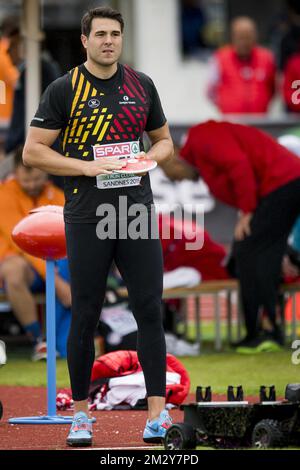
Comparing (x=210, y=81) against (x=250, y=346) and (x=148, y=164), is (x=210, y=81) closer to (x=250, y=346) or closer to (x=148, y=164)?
(x=250, y=346)

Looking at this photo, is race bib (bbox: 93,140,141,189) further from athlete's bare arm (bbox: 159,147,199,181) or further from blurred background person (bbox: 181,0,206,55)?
blurred background person (bbox: 181,0,206,55)

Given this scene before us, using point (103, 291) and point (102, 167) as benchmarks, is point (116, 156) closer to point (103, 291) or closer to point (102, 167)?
point (102, 167)

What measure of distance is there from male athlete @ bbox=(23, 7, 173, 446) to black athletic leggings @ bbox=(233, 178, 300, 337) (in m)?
4.02

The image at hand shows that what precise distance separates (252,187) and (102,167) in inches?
164

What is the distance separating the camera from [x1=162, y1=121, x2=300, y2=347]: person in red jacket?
10703 millimetres

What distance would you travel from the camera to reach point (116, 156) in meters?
6.71

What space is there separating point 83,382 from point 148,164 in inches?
44.9

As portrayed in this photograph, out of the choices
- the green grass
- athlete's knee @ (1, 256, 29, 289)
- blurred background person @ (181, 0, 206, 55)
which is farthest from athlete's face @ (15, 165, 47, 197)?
blurred background person @ (181, 0, 206, 55)

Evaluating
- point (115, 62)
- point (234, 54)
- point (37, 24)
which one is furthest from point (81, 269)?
point (234, 54)

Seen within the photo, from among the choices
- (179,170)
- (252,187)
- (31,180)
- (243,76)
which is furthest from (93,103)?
(243,76)

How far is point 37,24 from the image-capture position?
11.4 meters

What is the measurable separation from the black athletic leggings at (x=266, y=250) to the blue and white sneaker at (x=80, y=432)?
4244 millimetres

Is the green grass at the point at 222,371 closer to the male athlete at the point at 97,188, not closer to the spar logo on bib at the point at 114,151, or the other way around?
the male athlete at the point at 97,188
